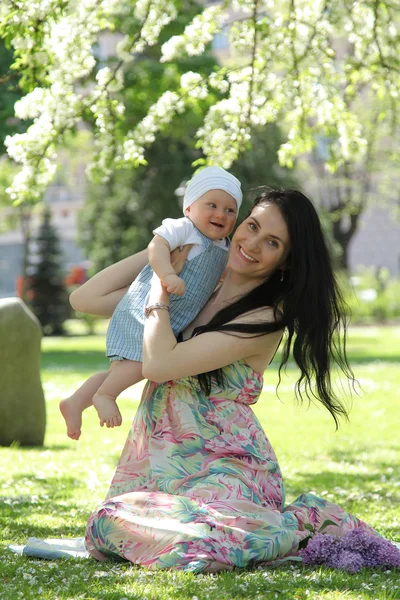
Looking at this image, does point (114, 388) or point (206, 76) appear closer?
point (114, 388)

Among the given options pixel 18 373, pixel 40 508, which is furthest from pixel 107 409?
pixel 18 373

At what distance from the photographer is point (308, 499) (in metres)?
4.54

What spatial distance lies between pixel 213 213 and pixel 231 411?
2.87 ft

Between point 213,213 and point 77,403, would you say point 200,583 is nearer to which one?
point 77,403

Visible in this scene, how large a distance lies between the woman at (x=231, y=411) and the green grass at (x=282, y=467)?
16cm

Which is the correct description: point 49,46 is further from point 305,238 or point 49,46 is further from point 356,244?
point 356,244

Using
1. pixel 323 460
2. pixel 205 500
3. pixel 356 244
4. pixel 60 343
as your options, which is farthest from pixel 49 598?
pixel 356 244

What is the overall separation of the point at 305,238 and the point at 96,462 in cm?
448

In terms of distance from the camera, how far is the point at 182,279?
4344 mm

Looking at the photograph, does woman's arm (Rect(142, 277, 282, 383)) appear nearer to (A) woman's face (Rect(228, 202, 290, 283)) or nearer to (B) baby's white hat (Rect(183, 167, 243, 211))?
(A) woman's face (Rect(228, 202, 290, 283))

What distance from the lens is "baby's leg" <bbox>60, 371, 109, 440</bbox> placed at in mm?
4535

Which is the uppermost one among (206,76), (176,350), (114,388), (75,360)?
(206,76)

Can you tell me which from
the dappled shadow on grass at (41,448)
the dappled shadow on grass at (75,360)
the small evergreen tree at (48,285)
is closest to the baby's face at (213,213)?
the dappled shadow on grass at (41,448)

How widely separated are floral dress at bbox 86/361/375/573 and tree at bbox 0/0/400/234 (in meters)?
2.86
